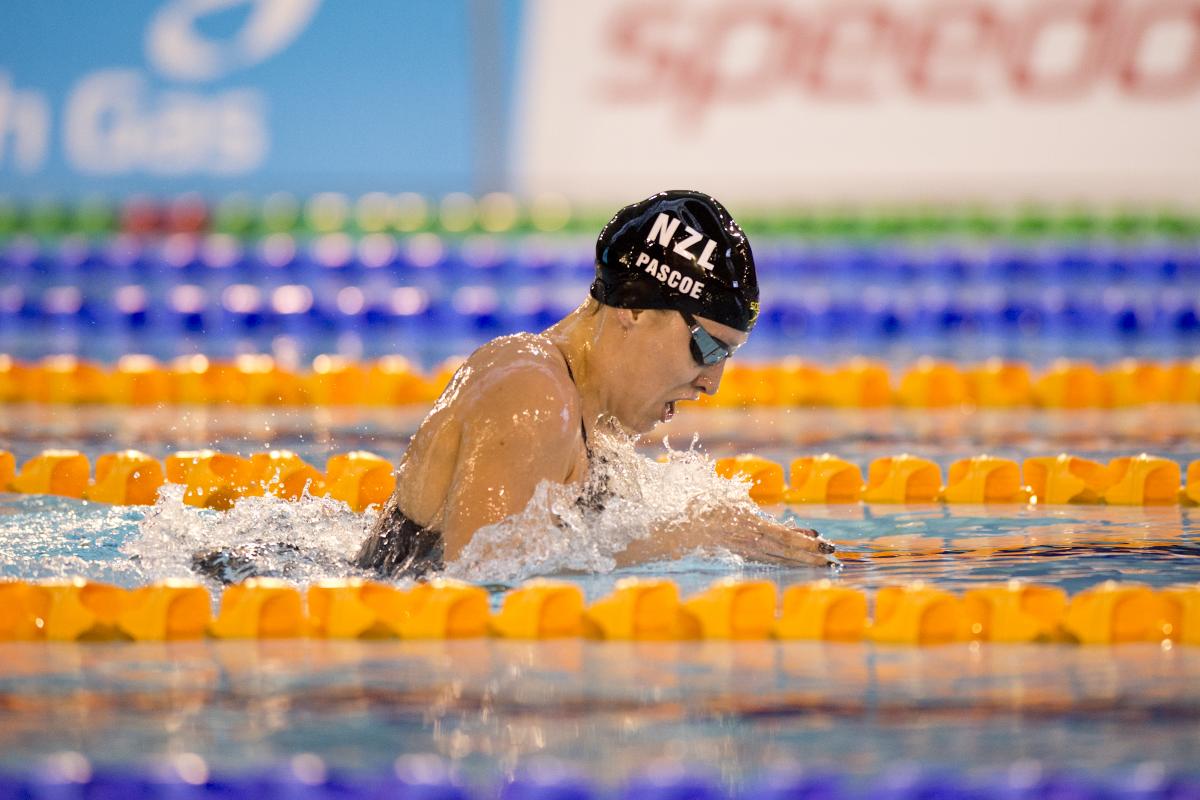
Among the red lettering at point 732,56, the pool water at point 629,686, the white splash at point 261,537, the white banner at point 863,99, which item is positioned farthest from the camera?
the red lettering at point 732,56

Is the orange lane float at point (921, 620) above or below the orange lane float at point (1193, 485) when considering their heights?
above

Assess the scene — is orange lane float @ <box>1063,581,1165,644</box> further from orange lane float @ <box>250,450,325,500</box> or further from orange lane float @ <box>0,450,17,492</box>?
orange lane float @ <box>0,450,17,492</box>

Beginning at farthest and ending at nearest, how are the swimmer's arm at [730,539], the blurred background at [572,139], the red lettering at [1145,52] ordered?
the red lettering at [1145,52] → the blurred background at [572,139] → the swimmer's arm at [730,539]

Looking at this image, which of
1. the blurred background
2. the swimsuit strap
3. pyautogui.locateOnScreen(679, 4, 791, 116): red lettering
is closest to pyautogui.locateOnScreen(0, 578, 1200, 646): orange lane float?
the swimsuit strap

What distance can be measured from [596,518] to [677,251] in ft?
1.90

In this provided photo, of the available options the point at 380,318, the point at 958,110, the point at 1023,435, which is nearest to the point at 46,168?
the point at 380,318

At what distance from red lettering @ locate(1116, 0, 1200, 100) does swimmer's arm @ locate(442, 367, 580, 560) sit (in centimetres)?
883

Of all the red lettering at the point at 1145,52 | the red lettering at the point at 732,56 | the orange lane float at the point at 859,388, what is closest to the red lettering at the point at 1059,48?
the red lettering at the point at 1145,52

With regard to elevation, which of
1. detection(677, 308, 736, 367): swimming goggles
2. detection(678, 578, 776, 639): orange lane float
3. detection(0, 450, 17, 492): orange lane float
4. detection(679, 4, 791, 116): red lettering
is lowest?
detection(0, 450, 17, 492): orange lane float

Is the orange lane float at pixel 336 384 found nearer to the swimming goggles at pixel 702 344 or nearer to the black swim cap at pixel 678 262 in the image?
the black swim cap at pixel 678 262

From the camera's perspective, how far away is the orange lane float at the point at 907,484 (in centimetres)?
458

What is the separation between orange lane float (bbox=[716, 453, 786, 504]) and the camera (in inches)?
182

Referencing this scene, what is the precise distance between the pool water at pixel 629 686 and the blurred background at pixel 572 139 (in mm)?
5972

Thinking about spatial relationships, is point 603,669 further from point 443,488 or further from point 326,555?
point 326,555
